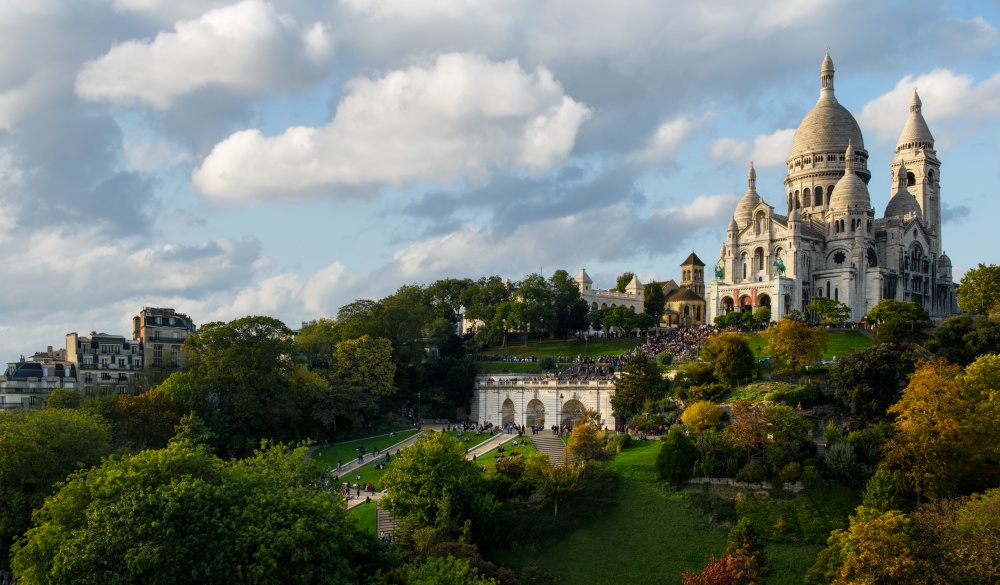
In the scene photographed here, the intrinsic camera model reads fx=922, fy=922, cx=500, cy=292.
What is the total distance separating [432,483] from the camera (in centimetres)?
4075

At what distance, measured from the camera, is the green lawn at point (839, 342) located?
65.7m

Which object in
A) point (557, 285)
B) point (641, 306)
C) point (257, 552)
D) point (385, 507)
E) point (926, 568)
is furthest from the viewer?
point (641, 306)

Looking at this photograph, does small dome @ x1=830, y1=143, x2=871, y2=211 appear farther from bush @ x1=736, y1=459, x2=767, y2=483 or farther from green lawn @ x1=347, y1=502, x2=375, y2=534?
green lawn @ x1=347, y1=502, x2=375, y2=534

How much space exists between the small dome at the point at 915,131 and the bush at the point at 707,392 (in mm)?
65455

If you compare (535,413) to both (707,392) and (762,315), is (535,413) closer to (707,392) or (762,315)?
(707,392)

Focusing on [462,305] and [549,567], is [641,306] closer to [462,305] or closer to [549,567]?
[462,305]

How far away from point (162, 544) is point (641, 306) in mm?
A: 86151

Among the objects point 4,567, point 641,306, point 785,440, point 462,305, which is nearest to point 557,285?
point 462,305

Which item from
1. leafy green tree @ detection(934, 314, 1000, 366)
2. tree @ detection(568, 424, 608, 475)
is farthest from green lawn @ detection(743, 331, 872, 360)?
tree @ detection(568, 424, 608, 475)

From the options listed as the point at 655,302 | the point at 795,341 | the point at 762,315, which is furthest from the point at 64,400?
the point at 655,302

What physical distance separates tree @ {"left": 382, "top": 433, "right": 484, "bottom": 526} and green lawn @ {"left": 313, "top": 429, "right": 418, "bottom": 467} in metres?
14.3

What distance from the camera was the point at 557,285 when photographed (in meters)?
92.9

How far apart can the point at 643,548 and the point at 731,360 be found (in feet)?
59.9

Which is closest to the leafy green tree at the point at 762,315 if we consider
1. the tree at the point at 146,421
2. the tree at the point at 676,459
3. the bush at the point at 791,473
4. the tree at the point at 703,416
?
the tree at the point at 703,416
